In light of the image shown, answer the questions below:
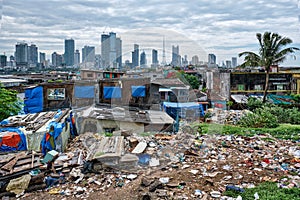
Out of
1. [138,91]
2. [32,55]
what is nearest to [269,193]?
[138,91]

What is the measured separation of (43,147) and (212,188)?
12.0 ft

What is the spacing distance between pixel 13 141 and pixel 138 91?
6.08 m

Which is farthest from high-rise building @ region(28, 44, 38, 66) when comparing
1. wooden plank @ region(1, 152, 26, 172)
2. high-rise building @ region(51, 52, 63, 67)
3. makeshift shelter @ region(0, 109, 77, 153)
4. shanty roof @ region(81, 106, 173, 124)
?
wooden plank @ region(1, 152, 26, 172)

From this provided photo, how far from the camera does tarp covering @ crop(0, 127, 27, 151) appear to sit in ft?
17.6

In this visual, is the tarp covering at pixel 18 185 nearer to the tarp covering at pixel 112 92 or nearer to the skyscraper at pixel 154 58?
the skyscraper at pixel 154 58

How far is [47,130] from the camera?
18.8ft

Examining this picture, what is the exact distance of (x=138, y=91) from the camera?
10891 mm

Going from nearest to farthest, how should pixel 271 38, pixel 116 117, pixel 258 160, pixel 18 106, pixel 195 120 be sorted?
1. pixel 258 160
2. pixel 116 117
3. pixel 18 106
4. pixel 195 120
5. pixel 271 38

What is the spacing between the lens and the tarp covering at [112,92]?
11.3 meters

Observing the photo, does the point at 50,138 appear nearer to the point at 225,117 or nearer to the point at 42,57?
the point at 225,117

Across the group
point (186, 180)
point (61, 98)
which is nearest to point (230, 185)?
point (186, 180)

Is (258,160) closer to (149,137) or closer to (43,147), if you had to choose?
(149,137)

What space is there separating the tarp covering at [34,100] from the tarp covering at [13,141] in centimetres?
572

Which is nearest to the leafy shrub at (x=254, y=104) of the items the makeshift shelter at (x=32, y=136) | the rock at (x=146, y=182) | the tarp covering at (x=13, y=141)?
the makeshift shelter at (x=32, y=136)
